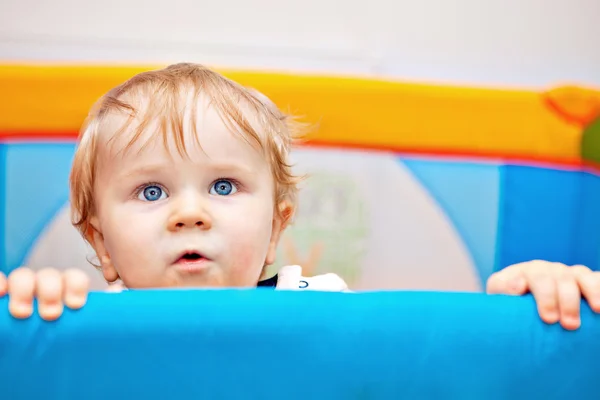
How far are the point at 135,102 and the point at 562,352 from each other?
47 cm

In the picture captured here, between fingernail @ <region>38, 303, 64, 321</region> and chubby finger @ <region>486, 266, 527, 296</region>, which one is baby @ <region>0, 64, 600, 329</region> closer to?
chubby finger @ <region>486, 266, 527, 296</region>

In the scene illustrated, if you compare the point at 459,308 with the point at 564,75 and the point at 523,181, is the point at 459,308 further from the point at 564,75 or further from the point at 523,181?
the point at 564,75

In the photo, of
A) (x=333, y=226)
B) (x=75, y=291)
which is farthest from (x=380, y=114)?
(x=75, y=291)

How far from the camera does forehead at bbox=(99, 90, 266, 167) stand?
670 mm

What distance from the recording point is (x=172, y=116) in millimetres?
684

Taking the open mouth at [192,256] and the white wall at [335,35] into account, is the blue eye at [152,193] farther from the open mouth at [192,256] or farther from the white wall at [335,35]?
the white wall at [335,35]

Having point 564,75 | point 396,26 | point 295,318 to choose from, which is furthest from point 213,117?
point 564,75

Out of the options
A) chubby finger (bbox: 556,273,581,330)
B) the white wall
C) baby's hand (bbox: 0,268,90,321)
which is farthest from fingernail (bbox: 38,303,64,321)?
the white wall

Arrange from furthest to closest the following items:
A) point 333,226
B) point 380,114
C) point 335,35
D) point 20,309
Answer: point 335,35 < point 333,226 < point 380,114 < point 20,309

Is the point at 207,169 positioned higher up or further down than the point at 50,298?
higher up

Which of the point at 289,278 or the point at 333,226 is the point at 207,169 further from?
the point at 333,226

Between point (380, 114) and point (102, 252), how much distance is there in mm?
486

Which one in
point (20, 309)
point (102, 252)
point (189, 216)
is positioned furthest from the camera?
point (102, 252)

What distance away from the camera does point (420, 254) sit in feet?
4.31
